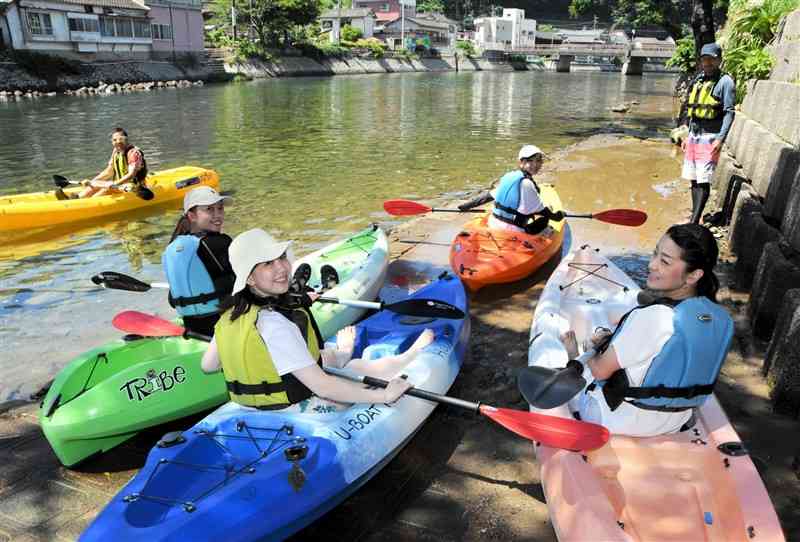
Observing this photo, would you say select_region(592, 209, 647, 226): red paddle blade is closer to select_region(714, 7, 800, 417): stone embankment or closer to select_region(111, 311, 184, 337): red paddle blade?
select_region(714, 7, 800, 417): stone embankment

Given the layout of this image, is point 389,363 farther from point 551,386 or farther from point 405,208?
point 405,208

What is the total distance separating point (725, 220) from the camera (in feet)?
24.1

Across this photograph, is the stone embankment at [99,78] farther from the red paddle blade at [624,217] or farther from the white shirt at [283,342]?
the white shirt at [283,342]

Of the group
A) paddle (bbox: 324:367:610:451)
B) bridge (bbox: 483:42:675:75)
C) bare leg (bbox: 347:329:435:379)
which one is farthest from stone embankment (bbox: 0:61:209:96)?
bridge (bbox: 483:42:675:75)

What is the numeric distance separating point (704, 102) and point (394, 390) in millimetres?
5489

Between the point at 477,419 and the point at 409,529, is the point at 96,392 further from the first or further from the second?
the point at 477,419

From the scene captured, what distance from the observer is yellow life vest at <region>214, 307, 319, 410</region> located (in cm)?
277

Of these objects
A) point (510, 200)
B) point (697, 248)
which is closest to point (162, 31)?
point (510, 200)

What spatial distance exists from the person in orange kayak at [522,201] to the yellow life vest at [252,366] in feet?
12.0

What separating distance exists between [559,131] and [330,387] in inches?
684

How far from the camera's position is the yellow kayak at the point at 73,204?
8633mm

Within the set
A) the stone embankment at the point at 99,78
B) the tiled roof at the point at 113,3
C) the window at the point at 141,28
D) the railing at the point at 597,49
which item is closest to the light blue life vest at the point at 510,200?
the stone embankment at the point at 99,78

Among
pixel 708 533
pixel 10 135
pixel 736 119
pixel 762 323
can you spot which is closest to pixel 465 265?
pixel 762 323

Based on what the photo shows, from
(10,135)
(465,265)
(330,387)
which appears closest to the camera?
(330,387)
